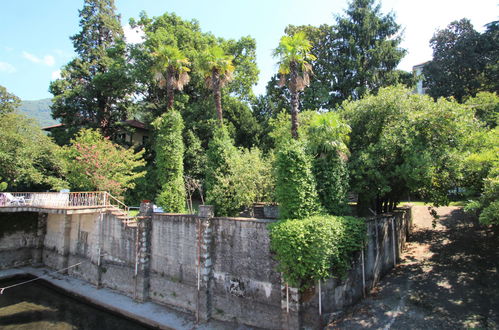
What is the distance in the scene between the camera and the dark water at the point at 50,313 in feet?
47.9

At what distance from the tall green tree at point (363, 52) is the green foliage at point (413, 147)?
12925 millimetres

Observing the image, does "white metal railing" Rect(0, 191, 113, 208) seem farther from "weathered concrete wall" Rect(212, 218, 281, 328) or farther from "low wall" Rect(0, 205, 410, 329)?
"weathered concrete wall" Rect(212, 218, 281, 328)

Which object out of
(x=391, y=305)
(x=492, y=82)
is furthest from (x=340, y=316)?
(x=492, y=82)

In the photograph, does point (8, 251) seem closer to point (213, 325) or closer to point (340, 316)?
point (213, 325)

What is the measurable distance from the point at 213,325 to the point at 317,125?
33.9 feet

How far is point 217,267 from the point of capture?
1374 centimetres

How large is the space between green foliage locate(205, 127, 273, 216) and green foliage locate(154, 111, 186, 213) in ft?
13.3

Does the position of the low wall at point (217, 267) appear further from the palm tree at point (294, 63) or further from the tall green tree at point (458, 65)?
the tall green tree at point (458, 65)

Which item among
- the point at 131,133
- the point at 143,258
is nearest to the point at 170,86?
the point at 131,133

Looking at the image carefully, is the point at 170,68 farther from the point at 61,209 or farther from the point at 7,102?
the point at 7,102

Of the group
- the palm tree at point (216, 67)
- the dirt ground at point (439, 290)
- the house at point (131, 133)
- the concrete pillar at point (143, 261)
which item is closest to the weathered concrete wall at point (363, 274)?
the dirt ground at point (439, 290)

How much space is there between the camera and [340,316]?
439 inches

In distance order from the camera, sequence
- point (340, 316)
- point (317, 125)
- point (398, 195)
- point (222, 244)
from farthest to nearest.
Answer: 1. point (398, 195)
2. point (222, 244)
3. point (317, 125)
4. point (340, 316)

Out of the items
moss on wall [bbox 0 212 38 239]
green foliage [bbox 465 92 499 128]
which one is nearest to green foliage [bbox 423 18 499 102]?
green foliage [bbox 465 92 499 128]
